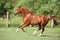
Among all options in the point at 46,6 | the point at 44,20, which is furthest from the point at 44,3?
the point at 44,20

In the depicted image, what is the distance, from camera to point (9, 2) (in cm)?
4391

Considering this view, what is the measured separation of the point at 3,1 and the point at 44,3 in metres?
19.0

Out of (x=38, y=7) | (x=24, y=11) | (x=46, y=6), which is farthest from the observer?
(x=38, y=7)

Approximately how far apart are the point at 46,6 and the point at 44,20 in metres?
8.88

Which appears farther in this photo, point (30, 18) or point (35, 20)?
point (30, 18)

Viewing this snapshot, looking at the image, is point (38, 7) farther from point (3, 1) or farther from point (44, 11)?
point (3, 1)

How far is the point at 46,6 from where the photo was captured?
24547 mm

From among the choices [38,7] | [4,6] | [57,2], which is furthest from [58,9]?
[4,6]

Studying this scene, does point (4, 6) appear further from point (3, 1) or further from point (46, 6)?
point (46, 6)

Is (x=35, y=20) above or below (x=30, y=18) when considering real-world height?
below

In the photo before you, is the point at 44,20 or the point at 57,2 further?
the point at 57,2

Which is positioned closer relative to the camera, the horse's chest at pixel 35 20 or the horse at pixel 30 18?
the horse at pixel 30 18

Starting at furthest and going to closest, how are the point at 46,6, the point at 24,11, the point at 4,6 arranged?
the point at 4,6 → the point at 46,6 → the point at 24,11

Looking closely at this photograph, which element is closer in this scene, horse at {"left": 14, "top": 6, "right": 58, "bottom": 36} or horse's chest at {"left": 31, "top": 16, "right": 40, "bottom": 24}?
horse at {"left": 14, "top": 6, "right": 58, "bottom": 36}
